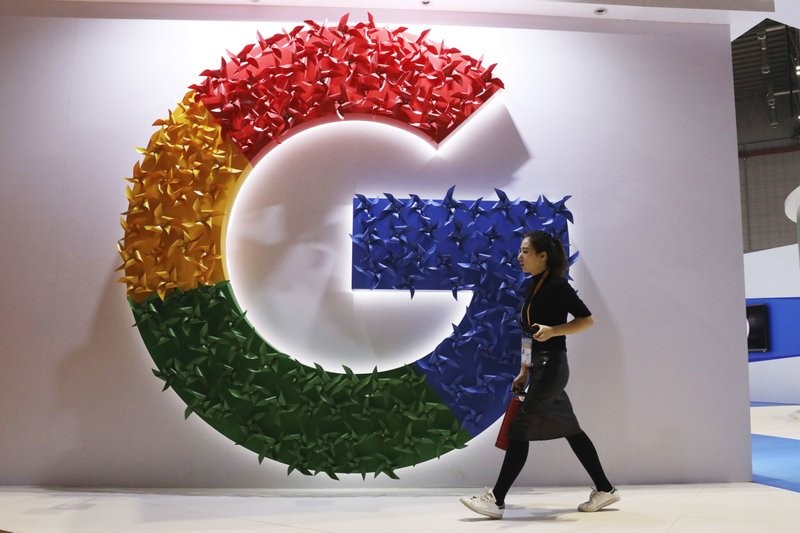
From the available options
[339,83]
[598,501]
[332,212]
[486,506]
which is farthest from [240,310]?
[598,501]

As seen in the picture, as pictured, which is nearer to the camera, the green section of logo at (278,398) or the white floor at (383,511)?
the white floor at (383,511)

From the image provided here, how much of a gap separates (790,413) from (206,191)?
7.19 meters

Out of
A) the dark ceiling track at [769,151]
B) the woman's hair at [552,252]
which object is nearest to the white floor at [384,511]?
the woman's hair at [552,252]

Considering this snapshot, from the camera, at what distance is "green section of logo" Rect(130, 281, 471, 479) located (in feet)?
11.7

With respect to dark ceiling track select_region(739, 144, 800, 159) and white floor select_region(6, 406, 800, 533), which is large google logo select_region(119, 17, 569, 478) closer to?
white floor select_region(6, 406, 800, 533)

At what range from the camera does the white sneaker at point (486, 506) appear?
2.90 meters

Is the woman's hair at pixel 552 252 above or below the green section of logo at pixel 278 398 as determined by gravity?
above

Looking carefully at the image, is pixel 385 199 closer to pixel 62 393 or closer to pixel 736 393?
pixel 62 393

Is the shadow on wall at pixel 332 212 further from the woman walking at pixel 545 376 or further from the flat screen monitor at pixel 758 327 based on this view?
the flat screen monitor at pixel 758 327

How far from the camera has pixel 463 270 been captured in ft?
12.3

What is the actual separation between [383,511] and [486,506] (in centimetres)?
51

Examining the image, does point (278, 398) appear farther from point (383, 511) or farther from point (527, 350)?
point (527, 350)

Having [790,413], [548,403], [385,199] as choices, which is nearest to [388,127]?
[385,199]

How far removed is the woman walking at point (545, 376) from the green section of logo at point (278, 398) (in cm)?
70
